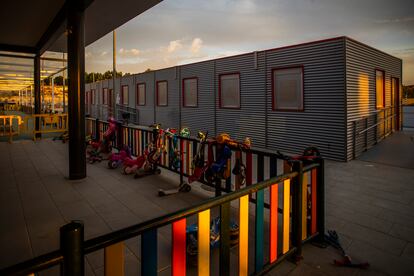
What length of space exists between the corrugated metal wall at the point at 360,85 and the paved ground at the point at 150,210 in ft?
6.66

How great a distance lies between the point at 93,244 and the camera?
4.71ft

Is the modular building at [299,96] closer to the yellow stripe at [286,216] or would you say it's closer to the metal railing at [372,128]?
the metal railing at [372,128]

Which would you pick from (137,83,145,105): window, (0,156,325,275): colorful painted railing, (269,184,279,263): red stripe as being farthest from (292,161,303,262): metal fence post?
(137,83,145,105): window

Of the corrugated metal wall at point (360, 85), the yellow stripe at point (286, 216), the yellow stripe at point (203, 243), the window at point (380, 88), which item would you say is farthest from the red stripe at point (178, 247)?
the window at point (380, 88)

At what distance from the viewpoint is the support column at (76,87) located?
6207mm

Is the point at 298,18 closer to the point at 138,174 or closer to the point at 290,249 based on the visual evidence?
the point at 138,174

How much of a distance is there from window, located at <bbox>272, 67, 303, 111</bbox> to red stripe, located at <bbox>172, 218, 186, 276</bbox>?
909 cm

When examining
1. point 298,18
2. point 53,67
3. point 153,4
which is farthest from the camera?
point 53,67

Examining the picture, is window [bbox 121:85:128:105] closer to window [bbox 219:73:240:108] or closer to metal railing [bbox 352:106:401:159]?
window [bbox 219:73:240:108]

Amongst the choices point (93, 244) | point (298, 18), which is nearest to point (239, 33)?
point (298, 18)

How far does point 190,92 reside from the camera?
602 inches

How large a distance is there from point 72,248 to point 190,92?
47.0 feet

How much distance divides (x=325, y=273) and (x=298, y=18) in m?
16.3

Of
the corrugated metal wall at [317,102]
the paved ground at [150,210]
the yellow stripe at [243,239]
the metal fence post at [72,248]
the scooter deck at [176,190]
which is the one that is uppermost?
the corrugated metal wall at [317,102]
